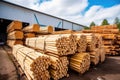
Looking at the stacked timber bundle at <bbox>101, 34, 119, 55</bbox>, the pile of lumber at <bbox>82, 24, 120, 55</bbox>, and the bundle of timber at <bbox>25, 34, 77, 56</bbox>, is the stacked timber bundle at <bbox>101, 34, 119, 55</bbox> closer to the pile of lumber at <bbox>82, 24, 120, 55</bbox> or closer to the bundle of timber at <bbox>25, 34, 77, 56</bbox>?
the pile of lumber at <bbox>82, 24, 120, 55</bbox>

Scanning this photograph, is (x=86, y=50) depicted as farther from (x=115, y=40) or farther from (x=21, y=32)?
(x=21, y=32)

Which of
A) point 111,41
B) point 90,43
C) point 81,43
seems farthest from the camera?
point 111,41

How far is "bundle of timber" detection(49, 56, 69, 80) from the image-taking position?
4469 mm

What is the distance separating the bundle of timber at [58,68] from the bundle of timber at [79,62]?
2.22 feet

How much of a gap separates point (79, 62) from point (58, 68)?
1136mm

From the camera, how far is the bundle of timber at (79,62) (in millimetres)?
5089

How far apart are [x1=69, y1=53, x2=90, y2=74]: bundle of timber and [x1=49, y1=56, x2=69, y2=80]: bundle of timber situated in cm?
68

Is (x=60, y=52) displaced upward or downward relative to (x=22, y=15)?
downward

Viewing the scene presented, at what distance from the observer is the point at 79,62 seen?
16.8ft

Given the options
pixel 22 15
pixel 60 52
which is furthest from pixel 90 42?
pixel 22 15

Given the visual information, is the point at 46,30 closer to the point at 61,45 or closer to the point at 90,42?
the point at 90,42

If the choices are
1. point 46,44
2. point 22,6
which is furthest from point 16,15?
point 46,44

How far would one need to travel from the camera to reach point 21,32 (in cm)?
1108

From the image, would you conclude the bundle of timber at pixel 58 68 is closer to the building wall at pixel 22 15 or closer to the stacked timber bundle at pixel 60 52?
the stacked timber bundle at pixel 60 52
